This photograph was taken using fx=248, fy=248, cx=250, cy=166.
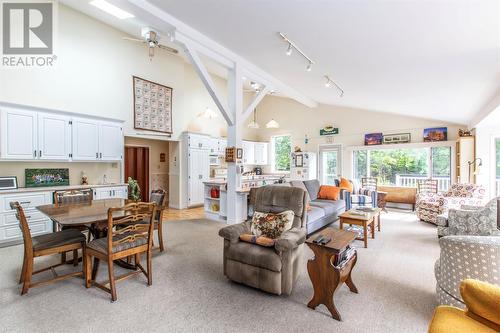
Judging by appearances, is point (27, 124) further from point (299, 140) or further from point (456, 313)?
point (299, 140)

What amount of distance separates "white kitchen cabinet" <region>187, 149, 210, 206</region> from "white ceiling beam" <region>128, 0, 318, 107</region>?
9.31 ft

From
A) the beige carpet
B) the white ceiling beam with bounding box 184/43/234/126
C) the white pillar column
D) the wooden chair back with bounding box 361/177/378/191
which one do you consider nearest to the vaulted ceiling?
the white ceiling beam with bounding box 184/43/234/126

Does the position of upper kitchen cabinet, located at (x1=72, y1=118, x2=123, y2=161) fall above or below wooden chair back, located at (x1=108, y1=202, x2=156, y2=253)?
above

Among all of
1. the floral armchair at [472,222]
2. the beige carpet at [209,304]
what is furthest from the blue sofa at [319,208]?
the floral armchair at [472,222]

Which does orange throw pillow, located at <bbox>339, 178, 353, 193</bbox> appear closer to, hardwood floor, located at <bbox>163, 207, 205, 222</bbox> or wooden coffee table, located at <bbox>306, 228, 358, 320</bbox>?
hardwood floor, located at <bbox>163, 207, 205, 222</bbox>

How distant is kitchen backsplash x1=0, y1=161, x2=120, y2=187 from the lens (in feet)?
14.5

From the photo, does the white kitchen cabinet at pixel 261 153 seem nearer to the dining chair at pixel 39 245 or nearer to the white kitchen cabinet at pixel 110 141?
the white kitchen cabinet at pixel 110 141

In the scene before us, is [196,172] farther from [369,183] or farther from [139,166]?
[369,183]

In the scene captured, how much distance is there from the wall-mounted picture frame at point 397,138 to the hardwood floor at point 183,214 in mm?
5563

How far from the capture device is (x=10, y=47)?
4.30 m

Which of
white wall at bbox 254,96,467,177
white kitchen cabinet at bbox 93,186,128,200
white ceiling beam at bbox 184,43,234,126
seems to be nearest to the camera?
white ceiling beam at bbox 184,43,234,126

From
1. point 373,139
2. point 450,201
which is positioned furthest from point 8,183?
point 373,139

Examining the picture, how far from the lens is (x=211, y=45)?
4395mm

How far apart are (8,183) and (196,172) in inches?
154
